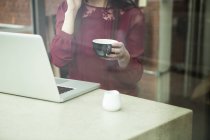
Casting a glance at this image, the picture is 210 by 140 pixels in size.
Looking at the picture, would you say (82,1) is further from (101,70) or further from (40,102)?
(40,102)

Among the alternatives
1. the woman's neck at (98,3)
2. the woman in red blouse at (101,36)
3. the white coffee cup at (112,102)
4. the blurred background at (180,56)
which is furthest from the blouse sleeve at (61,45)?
the white coffee cup at (112,102)

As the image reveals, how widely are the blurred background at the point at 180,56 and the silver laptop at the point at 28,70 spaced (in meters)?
0.40

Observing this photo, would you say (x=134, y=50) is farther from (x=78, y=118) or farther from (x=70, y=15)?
(x=78, y=118)

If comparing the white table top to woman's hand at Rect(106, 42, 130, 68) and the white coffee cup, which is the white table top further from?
woman's hand at Rect(106, 42, 130, 68)

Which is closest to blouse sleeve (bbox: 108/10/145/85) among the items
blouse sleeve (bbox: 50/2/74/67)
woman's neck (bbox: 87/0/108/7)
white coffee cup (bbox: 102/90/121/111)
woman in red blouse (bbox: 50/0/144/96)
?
woman in red blouse (bbox: 50/0/144/96)

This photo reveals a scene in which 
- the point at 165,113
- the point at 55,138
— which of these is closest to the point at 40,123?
the point at 55,138

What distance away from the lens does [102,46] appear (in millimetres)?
1439

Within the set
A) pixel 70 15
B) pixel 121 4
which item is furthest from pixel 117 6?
pixel 70 15

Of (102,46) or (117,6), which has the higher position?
(117,6)

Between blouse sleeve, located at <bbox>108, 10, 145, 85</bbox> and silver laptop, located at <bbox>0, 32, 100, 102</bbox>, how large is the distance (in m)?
0.36

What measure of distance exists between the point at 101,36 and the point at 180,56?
0.37 metres

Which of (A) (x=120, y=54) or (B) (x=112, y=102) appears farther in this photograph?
(A) (x=120, y=54)

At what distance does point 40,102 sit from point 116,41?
1.66 ft

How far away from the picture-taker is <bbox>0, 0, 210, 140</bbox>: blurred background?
1.35 meters
